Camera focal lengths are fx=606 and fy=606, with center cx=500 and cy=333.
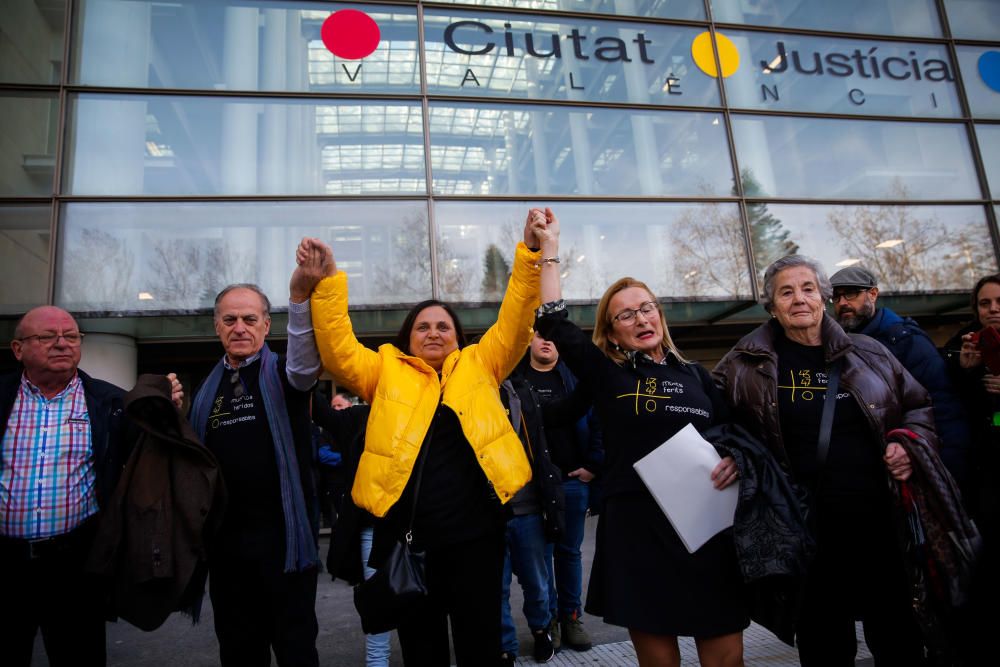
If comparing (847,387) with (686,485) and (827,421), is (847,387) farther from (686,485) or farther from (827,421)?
(686,485)

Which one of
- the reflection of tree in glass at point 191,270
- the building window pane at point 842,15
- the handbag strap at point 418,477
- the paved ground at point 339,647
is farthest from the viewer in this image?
the building window pane at point 842,15

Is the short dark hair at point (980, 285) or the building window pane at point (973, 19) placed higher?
the building window pane at point (973, 19)

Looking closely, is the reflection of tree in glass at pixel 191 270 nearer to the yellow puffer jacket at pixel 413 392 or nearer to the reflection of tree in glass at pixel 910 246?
the yellow puffer jacket at pixel 413 392

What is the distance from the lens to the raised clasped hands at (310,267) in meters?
2.19

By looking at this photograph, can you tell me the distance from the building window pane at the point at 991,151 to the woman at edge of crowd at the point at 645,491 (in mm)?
9147

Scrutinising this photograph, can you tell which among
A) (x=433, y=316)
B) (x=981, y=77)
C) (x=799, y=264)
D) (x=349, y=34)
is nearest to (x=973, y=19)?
(x=981, y=77)

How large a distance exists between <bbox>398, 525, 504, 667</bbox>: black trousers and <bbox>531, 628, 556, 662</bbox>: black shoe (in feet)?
5.07

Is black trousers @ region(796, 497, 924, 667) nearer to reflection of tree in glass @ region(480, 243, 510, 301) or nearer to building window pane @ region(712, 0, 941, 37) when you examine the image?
reflection of tree in glass @ region(480, 243, 510, 301)

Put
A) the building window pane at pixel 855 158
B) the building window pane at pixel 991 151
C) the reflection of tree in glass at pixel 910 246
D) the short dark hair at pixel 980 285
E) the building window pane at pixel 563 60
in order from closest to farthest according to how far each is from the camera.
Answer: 1. the short dark hair at pixel 980 285
2. the building window pane at pixel 563 60
3. the reflection of tree in glass at pixel 910 246
4. the building window pane at pixel 855 158
5. the building window pane at pixel 991 151

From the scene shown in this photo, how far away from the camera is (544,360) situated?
171 inches

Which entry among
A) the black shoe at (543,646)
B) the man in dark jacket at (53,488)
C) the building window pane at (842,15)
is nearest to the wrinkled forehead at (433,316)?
the man in dark jacket at (53,488)

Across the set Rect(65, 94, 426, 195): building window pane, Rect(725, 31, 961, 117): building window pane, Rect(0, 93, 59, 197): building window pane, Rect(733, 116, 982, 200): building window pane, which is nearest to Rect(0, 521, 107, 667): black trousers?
Rect(65, 94, 426, 195): building window pane

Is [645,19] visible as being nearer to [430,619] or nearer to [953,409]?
[953,409]

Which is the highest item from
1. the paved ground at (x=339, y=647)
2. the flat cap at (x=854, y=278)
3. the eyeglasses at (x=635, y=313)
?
the flat cap at (x=854, y=278)
